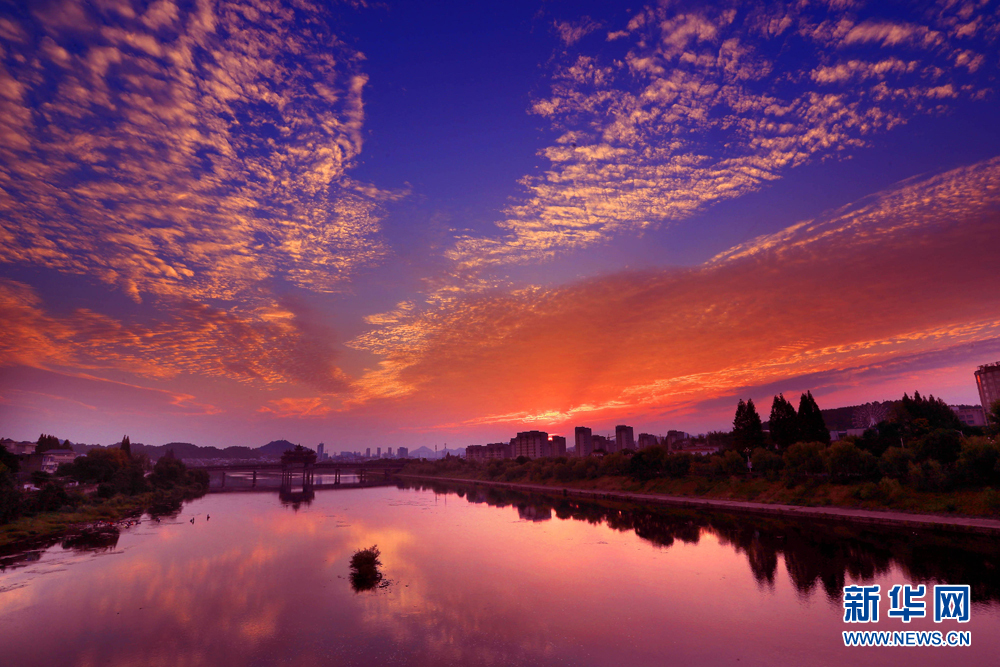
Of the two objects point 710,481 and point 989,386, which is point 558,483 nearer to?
point 710,481

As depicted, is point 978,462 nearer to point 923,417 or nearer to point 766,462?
point 766,462

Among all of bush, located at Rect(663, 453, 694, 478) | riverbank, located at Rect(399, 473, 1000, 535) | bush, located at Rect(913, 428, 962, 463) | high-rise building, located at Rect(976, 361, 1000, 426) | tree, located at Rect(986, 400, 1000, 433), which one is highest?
high-rise building, located at Rect(976, 361, 1000, 426)

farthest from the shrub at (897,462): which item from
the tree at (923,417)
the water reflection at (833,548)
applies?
the tree at (923,417)

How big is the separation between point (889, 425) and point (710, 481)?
3284cm

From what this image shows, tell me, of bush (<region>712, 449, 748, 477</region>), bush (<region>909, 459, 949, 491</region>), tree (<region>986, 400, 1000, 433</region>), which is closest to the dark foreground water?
bush (<region>909, 459, 949, 491</region>)

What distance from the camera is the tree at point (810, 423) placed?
8388 cm

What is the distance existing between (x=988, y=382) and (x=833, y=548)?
199370 millimetres

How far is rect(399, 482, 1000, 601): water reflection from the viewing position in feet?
108

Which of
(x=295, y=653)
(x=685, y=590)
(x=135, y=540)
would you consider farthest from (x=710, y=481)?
(x=135, y=540)

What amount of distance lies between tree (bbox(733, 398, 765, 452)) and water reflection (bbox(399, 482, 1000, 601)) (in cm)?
2949

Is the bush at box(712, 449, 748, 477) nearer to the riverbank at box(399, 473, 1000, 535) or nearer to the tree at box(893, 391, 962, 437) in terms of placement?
the riverbank at box(399, 473, 1000, 535)

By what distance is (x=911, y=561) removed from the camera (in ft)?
120

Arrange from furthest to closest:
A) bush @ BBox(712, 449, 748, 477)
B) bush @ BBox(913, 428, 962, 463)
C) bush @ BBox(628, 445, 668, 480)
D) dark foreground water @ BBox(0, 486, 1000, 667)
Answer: bush @ BBox(628, 445, 668, 480) < bush @ BBox(712, 449, 748, 477) < bush @ BBox(913, 428, 962, 463) < dark foreground water @ BBox(0, 486, 1000, 667)

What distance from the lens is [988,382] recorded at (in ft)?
572
